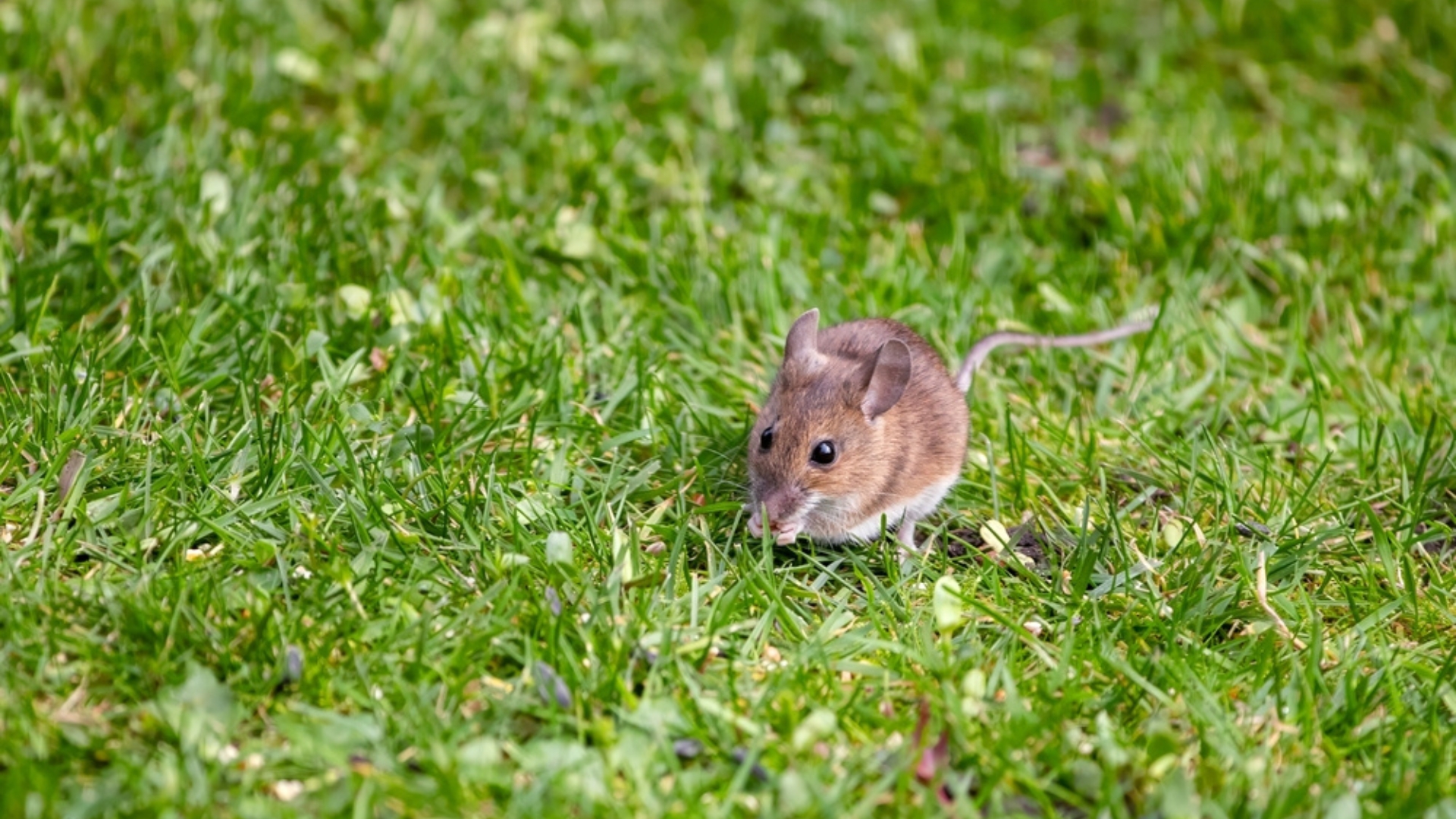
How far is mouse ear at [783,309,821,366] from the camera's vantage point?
4.52 m

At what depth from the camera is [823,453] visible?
172 inches

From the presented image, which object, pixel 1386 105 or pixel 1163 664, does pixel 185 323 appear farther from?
pixel 1386 105

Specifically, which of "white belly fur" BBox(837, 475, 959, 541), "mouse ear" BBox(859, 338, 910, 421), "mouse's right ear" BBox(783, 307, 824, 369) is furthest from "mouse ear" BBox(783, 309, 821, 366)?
"white belly fur" BBox(837, 475, 959, 541)

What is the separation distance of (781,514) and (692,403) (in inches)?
31.2

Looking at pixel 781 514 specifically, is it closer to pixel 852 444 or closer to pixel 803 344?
pixel 852 444

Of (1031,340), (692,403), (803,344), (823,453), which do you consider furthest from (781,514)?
(1031,340)

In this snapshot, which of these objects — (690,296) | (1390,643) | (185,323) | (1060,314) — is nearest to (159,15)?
(185,323)

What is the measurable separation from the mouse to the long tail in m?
0.34

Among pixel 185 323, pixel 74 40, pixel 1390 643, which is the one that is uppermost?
pixel 74 40

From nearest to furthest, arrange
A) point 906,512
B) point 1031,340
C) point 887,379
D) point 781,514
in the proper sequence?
point 781,514
point 887,379
point 906,512
point 1031,340

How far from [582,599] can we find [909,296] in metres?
2.30

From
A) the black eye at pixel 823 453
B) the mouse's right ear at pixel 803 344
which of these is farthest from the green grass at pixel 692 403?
the mouse's right ear at pixel 803 344

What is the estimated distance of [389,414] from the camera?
14.9 ft

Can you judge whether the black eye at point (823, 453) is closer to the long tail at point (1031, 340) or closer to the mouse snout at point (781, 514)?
the mouse snout at point (781, 514)
